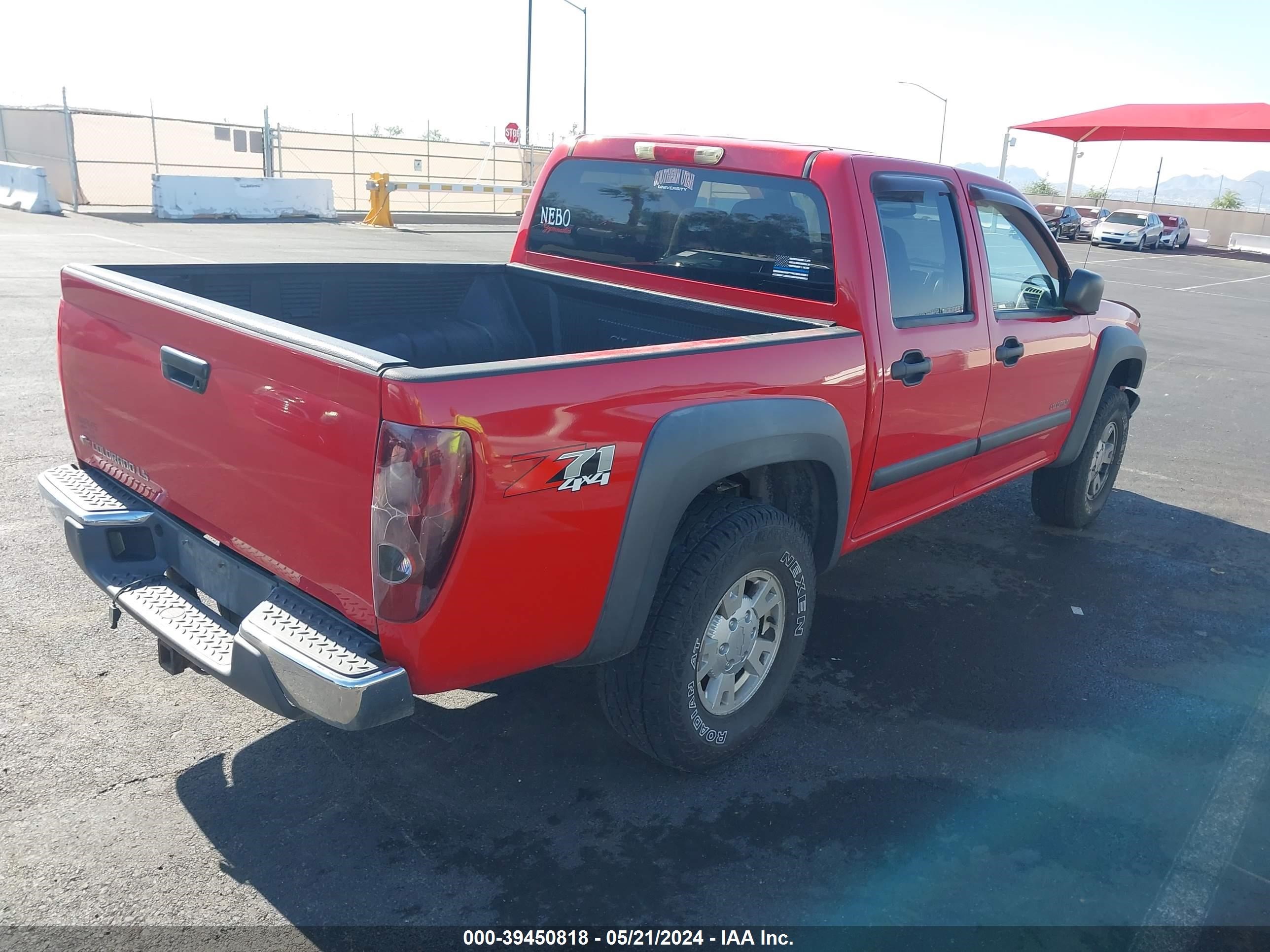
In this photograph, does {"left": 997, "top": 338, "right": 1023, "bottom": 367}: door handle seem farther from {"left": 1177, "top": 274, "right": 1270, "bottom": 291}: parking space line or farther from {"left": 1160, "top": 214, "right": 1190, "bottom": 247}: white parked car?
{"left": 1160, "top": 214, "right": 1190, "bottom": 247}: white parked car

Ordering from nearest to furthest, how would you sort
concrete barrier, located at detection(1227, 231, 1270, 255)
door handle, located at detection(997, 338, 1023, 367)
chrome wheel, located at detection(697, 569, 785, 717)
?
chrome wheel, located at detection(697, 569, 785, 717) → door handle, located at detection(997, 338, 1023, 367) → concrete barrier, located at detection(1227, 231, 1270, 255)

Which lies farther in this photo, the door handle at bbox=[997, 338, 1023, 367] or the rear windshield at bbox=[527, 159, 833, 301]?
the door handle at bbox=[997, 338, 1023, 367]

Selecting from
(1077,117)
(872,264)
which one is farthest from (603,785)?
(1077,117)

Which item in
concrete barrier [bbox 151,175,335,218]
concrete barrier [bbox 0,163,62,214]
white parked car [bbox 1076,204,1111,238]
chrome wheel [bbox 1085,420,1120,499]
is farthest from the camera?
white parked car [bbox 1076,204,1111,238]

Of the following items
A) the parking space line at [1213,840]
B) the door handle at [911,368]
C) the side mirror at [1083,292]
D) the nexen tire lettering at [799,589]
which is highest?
the side mirror at [1083,292]

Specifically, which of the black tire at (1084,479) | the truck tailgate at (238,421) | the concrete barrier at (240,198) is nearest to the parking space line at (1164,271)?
the concrete barrier at (240,198)

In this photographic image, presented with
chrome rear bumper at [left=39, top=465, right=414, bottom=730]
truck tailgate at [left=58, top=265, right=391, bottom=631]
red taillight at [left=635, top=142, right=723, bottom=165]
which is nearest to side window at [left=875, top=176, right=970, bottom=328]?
red taillight at [left=635, top=142, right=723, bottom=165]

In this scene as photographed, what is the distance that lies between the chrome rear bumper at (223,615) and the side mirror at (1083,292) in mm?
3654

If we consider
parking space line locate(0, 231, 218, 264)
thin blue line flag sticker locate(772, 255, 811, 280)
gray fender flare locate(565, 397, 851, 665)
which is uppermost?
thin blue line flag sticker locate(772, 255, 811, 280)

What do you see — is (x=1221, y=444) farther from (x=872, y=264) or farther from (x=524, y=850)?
(x=524, y=850)

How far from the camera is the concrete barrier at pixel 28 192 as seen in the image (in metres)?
20.4

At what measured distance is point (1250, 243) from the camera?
40.2 m

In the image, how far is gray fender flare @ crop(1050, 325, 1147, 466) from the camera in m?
5.43

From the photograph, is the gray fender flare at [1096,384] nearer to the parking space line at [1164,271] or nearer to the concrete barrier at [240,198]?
the concrete barrier at [240,198]
